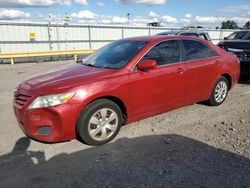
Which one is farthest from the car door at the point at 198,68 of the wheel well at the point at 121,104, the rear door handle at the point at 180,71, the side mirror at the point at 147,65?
the wheel well at the point at 121,104

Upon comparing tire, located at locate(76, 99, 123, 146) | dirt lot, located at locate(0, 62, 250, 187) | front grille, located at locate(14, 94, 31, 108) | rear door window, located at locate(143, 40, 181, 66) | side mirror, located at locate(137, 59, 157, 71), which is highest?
rear door window, located at locate(143, 40, 181, 66)

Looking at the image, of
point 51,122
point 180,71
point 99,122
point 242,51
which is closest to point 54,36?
point 242,51

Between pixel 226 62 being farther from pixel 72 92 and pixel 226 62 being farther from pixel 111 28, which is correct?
pixel 111 28

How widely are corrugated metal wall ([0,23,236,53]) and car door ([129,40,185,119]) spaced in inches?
615

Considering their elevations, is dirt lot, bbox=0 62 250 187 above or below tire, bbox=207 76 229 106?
below

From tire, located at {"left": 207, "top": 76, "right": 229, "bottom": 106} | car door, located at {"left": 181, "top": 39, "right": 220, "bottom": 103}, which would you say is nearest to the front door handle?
car door, located at {"left": 181, "top": 39, "right": 220, "bottom": 103}

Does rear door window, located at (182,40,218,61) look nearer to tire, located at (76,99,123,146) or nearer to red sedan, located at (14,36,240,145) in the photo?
red sedan, located at (14,36,240,145)

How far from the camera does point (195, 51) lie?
17.4 feet

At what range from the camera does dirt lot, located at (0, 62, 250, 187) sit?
10.1ft

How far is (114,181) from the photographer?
3.05 meters

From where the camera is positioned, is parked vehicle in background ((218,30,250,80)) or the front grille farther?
parked vehicle in background ((218,30,250,80))

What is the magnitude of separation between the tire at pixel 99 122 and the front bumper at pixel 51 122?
14 cm

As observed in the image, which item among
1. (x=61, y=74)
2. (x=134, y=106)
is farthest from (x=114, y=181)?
(x=61, y=74)

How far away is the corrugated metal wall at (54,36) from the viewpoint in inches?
691
